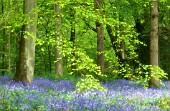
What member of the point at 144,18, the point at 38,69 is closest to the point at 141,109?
the point at 144,18

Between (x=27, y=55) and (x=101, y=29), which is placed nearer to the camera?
(x=27, y=55)

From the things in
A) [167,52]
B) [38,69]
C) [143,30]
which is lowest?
[38,69]

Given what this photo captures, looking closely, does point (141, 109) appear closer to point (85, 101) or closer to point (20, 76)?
point (85, 101)

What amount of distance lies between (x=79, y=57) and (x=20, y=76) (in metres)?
6.82

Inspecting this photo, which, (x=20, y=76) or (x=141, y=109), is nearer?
(x=141, y=109)

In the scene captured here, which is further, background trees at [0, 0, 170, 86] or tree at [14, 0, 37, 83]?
tree at [14, 0, 37, 83]

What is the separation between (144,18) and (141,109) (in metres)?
15.0

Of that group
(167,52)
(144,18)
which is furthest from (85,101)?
(167,52)

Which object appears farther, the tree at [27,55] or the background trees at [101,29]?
the tree at [27,55]

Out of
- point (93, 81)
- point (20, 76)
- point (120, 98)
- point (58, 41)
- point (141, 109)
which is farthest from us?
point (20, 76)

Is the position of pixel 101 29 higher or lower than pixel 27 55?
higher

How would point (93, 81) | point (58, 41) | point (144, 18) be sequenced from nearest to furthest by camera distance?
1. point (93, 81)
2. point (58, 41)
3. point (144, 18)

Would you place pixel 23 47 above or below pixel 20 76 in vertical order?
above

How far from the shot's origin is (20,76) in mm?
13141
